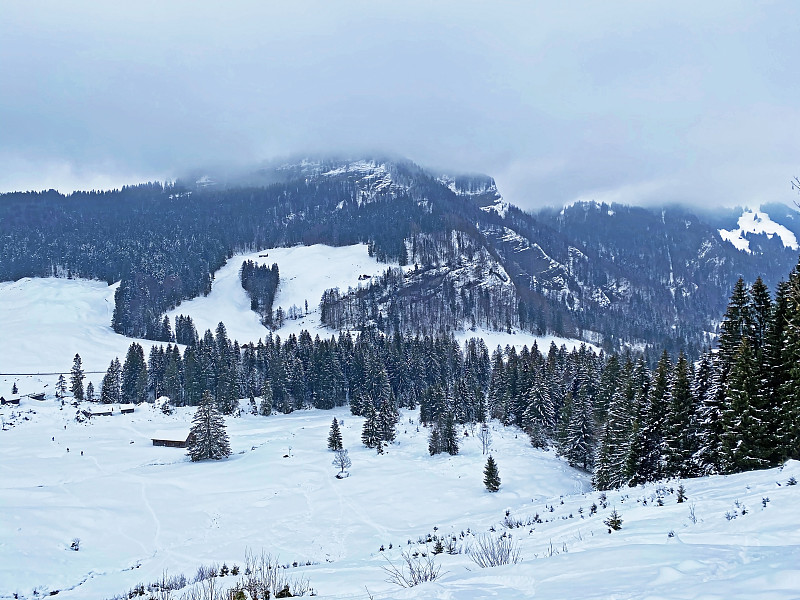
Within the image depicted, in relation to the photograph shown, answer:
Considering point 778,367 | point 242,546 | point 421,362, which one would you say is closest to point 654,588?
point 778,367

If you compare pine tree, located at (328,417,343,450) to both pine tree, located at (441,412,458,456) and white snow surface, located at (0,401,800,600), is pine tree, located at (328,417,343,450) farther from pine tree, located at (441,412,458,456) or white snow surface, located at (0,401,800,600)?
pine tree, located at (441,412,458,456)

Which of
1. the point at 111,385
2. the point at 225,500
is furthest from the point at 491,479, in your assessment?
the point at 111,385

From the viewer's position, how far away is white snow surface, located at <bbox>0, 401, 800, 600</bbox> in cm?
633

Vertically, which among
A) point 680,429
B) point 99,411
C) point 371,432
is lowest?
point 371,432

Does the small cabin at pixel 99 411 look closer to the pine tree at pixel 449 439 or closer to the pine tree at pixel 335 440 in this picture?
the pine tree at pixel 335 440

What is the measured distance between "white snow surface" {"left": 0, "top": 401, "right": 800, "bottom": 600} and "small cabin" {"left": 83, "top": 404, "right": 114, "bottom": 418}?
1.85 m

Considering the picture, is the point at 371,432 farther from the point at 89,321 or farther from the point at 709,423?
the point at 89,321

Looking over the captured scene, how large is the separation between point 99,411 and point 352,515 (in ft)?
198

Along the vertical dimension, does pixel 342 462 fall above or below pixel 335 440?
below

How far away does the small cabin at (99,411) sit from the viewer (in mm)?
75931

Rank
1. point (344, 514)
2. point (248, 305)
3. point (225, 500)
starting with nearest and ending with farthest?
point (344, 514) → point (225, 500) → point (248, 305)

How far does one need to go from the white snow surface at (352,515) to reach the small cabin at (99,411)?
185cm

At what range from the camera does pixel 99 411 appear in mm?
77312


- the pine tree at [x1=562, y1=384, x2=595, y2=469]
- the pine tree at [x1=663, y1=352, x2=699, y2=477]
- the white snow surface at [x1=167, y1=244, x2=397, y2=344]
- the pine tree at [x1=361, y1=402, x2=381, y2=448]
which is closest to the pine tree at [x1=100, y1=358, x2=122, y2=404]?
the white snow surface at [x1=167, y1=244, x2=397, y2=344]
